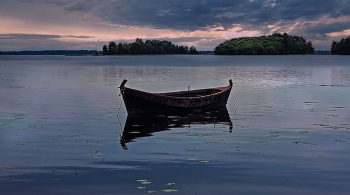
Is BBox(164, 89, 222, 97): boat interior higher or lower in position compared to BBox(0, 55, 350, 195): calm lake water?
higher

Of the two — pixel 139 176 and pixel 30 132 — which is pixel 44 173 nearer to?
pixel 139 176

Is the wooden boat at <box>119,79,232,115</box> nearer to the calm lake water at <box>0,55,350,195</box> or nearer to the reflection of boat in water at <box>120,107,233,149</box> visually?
the reflection of boat in water at <box>120,107,233,149</box>

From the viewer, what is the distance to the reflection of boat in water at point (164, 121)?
18812 millimetres

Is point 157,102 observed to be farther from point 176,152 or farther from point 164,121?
point 176,152

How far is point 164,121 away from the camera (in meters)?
22.1

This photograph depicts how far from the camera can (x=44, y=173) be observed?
11508 mm

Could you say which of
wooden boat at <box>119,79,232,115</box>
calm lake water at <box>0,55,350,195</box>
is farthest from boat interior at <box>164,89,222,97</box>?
calm lake water at <box>0,55,350,195</box>

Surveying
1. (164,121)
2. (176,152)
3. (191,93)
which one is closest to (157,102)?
(164,121)

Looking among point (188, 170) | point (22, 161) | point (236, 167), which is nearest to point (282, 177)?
point (236, 167)

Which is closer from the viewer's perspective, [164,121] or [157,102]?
[164,121]

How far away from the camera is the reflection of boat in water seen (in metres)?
18.8

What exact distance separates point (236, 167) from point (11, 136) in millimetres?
11437

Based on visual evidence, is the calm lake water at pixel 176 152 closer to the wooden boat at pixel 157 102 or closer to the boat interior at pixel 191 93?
the wooden boat at pixel 157 102

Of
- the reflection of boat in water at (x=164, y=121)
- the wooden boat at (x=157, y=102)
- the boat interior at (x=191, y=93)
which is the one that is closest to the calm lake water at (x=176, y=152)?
the reflection of boat in water at (x=164, y=121)
